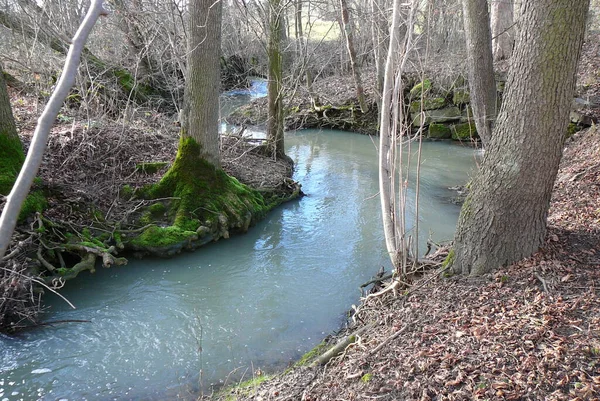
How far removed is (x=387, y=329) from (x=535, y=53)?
8.72 ft

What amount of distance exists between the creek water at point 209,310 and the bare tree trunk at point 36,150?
399 cm

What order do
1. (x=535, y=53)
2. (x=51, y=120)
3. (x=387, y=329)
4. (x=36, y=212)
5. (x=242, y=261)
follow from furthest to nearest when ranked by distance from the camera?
(x=242, y=261) < (x=36, y=212) < (x=387, y=329) < (x=535, y=53) < (x=51, y=120)

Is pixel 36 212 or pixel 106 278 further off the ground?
pixel 36 212

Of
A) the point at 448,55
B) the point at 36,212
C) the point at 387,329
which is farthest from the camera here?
the point at 448,55

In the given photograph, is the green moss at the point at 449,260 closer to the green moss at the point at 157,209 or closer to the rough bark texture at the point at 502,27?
the green moss at the point at 157,209

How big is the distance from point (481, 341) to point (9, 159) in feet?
22.4

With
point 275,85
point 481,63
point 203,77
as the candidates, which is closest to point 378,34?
point 203,77

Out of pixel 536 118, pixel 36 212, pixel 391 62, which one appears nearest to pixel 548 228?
pixel 536 118

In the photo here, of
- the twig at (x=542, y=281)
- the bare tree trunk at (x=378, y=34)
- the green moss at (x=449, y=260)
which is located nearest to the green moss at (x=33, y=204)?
the bare tree trunk at (x=378, y=34)

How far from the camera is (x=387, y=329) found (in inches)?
167

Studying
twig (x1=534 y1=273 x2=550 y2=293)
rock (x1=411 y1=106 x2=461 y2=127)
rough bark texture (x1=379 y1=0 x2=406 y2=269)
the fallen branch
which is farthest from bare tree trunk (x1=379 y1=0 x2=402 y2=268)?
rock (x1=411 y1=106 x2=461 y2=127)

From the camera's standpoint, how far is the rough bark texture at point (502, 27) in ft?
49.3

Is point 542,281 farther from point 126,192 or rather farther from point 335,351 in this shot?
point 126,192

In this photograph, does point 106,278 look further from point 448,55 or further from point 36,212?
point 448,55
